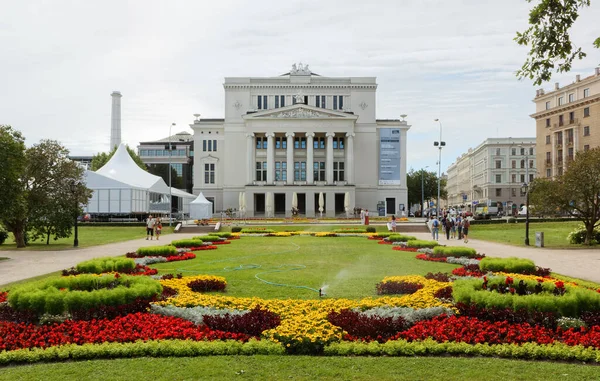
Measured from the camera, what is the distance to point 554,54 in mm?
8805

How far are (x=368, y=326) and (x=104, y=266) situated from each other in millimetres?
10655

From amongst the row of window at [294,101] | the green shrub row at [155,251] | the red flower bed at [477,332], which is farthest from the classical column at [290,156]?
the red flower bed at [477,332]

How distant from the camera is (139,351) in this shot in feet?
26.4

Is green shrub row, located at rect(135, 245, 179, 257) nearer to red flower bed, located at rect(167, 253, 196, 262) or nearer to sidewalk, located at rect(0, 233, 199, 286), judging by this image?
red flower bed, located at rect(167, 253, 196, 262)

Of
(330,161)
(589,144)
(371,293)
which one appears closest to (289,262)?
(371,293)

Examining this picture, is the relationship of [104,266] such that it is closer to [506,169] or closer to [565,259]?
[565,259]

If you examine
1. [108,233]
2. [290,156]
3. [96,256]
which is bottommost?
[108,233]

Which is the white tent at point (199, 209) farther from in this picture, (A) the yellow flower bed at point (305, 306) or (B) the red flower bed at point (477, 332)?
(B) the red flower bed at point (477, 332)

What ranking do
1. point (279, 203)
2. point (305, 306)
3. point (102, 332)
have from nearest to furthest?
point (102, 332), point (305, 306), point (279, 203)

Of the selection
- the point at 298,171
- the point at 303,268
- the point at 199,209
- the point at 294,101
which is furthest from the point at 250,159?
the point at 303,268

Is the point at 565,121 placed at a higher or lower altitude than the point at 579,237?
higher

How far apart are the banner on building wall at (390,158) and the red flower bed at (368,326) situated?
229ft

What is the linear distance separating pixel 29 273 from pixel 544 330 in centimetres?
1708

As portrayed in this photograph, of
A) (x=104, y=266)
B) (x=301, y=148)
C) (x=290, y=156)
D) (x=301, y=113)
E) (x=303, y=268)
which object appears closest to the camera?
(x=104, y=266)
